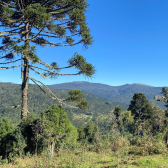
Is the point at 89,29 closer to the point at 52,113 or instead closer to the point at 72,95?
the point at 72,95

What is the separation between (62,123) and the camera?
32.3ft

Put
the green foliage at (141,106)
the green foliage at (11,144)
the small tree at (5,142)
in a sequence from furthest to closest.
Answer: the green foliage at (141,106) < the small tree at (5,142) < the green foliage at (11,144)

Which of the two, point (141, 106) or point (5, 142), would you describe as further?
point (141, 106)

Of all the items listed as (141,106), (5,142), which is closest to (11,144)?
(5,142)

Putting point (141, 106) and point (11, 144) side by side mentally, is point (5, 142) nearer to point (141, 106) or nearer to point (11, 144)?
point (11, 144)

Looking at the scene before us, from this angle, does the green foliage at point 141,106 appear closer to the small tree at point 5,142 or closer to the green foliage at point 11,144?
the small tree at point 5,142

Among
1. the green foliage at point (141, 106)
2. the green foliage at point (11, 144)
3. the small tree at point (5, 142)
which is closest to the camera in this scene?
the green foliage at point (11, 144)

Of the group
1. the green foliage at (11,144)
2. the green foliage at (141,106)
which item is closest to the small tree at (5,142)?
the green foliage at (11,144)

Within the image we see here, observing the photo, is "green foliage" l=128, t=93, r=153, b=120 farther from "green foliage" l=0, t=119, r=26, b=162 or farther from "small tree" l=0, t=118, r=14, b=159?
"green foliage" l=0, t=119, r=26, b=162

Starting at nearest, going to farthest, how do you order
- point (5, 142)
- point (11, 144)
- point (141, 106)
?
point (11, 144) < point (5, 142) < point (141, 106)

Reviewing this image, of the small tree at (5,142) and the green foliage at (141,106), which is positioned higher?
the green foliage at (141,106)

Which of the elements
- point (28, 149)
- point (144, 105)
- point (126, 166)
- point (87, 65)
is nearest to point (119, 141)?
point (126, 166)

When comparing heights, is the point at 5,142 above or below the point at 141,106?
below

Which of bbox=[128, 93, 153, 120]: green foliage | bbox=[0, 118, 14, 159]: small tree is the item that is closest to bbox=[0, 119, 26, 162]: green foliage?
bbox=[0, 118, 14, 159]: small tree
